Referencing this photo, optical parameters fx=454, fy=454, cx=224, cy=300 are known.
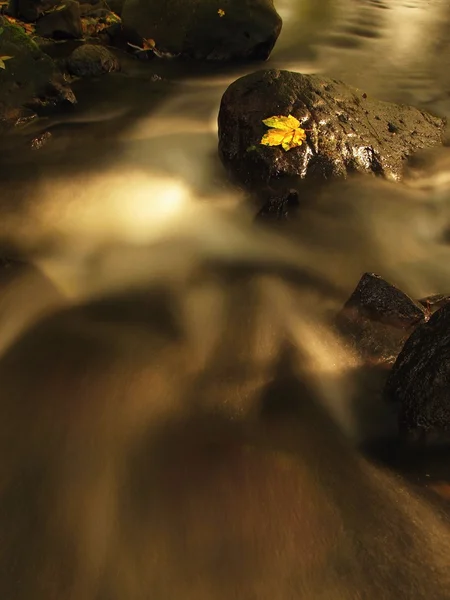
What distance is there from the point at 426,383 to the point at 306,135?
3.23 m

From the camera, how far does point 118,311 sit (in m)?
3.60

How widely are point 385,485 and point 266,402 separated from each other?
831 millimetres

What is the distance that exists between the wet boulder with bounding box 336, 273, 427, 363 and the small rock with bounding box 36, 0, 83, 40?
800 cm

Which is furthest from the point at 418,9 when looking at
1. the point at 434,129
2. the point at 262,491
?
the point at 262,491

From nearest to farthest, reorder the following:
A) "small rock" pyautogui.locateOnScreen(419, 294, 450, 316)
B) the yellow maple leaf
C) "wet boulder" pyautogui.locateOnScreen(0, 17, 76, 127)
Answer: "small rock" pyautogui.locateOnScreen(419, 294, 450, 316) < the yellow maple leaf < "wet boulder" pyautogui.locateOnScreen(0, 17, 76, 127)

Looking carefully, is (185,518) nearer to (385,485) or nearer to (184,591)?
(184,591)

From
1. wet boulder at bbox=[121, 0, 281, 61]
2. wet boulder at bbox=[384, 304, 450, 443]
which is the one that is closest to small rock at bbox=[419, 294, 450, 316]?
wet boulder at bbox=[384, 304, 450, 443]

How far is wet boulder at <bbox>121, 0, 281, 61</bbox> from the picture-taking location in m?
7.66

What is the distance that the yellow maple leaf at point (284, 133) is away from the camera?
15.6 feet

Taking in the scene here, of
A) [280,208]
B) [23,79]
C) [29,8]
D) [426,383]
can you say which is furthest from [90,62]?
[426,383]

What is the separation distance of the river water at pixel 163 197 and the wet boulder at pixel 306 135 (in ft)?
0.74

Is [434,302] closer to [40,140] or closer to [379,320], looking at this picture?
[379,320]

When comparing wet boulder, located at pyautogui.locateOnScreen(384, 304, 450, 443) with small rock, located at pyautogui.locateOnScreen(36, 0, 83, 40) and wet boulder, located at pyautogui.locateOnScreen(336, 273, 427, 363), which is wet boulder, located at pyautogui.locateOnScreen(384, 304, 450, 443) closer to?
wet boulder, located at pyautogui.locateOnScreen(336, 273, 427, 363)

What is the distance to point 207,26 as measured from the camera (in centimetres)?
784
